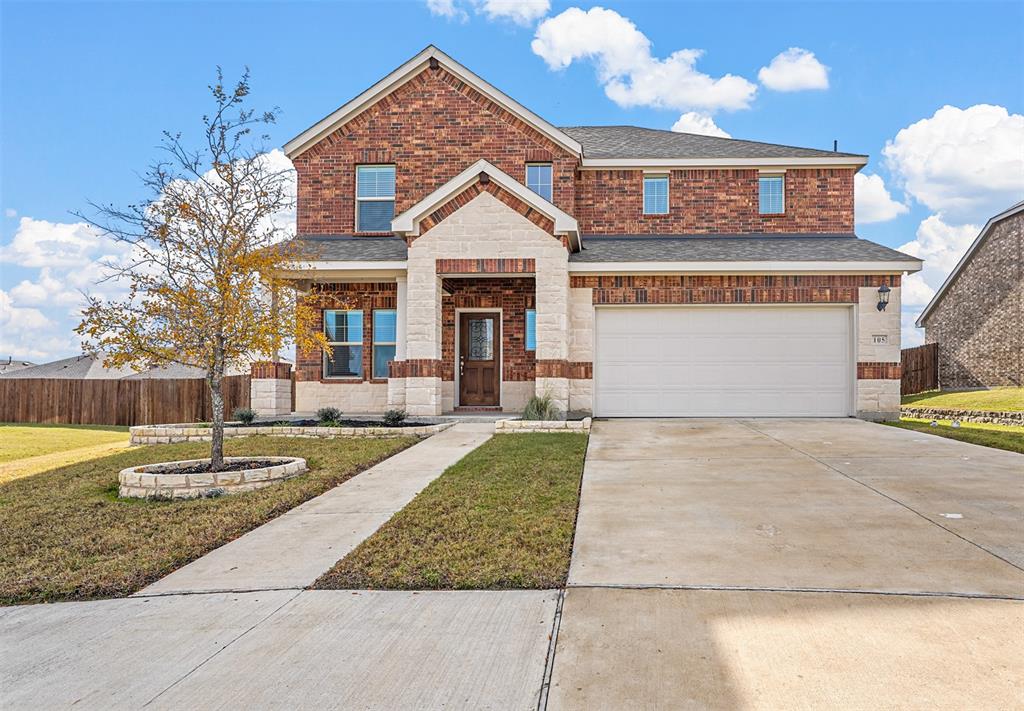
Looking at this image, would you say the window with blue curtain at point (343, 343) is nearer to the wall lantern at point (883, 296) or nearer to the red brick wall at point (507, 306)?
the red brick wall at point (507, 306)

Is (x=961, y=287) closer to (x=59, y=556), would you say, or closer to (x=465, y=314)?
(x=465, y=314)

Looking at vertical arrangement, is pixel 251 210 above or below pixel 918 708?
above

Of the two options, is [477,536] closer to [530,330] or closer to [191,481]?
[191,481]

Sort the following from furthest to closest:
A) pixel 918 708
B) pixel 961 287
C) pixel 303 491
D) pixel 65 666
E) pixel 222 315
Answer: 1. pixel 961 287
2. pixel 222 315
3. pixel 303 491
4. pixel 65 666
5. pixel 918 708

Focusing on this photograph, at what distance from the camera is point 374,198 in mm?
17016

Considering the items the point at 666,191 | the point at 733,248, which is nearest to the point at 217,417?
the point at 733,248

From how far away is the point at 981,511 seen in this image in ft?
20.7

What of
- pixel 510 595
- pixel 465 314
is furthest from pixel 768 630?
pixel 465 314

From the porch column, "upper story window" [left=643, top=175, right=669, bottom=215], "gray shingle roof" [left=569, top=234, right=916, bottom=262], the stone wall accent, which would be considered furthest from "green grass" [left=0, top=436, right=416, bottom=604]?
the stone wall accent

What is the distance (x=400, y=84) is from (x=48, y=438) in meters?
12.9

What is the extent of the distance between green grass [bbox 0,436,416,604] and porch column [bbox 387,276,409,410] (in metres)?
4.14

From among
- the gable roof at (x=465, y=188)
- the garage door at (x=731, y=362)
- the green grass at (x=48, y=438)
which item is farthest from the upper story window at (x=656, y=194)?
the green grass at (x=48, y=438)

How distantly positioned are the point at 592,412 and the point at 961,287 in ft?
72.3

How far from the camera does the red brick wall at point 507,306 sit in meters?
16.0
